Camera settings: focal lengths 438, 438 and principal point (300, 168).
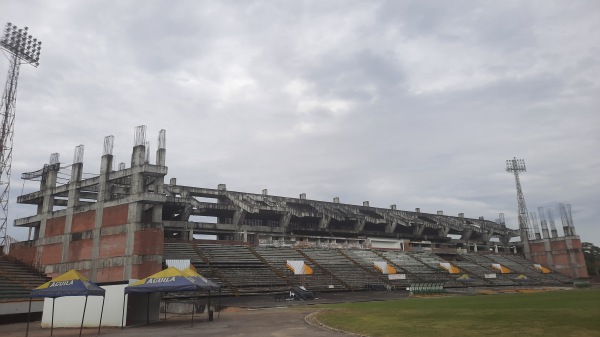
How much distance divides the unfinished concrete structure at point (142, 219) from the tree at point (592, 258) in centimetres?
3250

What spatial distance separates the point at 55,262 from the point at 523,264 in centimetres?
8216

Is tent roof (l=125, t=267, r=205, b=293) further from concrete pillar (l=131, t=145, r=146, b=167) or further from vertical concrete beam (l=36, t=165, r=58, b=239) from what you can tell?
vertical concrete beam (l=36, t=165, r=58, b=239)

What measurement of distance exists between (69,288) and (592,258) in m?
128

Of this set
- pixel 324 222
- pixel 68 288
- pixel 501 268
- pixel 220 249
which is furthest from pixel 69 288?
pixel 501 268

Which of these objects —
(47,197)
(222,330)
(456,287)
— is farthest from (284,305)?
(47,197)

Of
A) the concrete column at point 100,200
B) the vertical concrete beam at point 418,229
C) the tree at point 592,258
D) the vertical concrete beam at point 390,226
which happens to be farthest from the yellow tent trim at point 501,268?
the concrete column at point 100,200

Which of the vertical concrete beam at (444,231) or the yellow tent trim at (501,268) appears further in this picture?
the vertical concrete beam at (444,231)

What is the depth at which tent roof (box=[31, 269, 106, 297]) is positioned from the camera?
2119cm

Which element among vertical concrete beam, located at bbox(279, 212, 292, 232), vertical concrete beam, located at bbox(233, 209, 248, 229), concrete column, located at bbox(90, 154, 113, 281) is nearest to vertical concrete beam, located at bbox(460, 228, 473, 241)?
vertical concrete beam, located at bbox(279, 212, 292, 232)

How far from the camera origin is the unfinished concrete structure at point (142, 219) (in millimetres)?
48125

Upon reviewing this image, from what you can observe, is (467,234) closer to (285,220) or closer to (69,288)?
(285,220)

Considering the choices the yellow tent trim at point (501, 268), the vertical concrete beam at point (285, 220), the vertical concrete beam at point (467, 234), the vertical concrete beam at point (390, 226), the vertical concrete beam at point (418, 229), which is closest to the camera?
the vertical concrete beam at point (285, 220)

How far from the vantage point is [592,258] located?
11356cm

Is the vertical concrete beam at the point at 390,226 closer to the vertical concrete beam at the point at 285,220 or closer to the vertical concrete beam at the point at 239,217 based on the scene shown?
the vertical concrete beam at the point at 285,220
